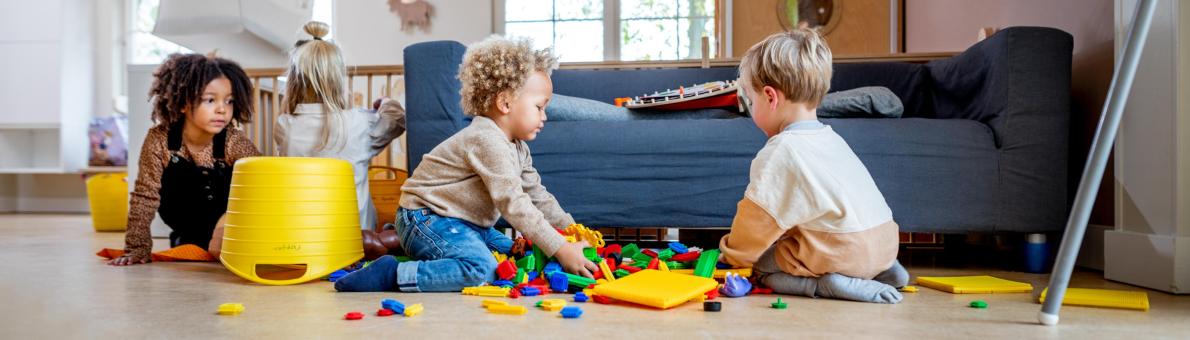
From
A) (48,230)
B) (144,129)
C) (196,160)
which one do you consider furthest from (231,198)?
(48,230)

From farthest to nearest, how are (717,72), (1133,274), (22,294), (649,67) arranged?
(649,67), (717,72), (1133,274), (22,294)

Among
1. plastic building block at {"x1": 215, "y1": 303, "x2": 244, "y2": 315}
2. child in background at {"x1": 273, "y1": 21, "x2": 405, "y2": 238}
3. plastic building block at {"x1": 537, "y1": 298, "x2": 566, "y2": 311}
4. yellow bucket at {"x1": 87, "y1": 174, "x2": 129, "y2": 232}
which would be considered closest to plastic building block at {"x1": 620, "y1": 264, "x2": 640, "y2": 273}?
plastic building block at {"x1": 537, "y1": 298, "x2": 566, "y2": 311}

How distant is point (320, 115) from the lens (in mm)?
2418

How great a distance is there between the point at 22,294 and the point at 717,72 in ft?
7.08

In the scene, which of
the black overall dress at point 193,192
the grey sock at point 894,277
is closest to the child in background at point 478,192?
the grey sock at point 894,277

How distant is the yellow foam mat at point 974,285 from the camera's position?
162 cm

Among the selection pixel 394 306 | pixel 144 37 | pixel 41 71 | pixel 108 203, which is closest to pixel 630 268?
pixel 394 306

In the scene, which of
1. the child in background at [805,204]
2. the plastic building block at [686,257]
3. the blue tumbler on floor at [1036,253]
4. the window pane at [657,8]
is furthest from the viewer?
the window pane at [657,8]

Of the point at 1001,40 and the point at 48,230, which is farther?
the point at 48,230

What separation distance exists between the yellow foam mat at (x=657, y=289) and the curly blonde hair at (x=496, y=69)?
1.73 ft

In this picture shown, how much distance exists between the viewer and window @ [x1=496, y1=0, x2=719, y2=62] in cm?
541

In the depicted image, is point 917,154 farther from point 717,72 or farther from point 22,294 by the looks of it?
point 22,294

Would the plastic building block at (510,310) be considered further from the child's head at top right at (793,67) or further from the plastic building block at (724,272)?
the child's head at top right at (793,67)

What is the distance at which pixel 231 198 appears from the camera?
1.85m
